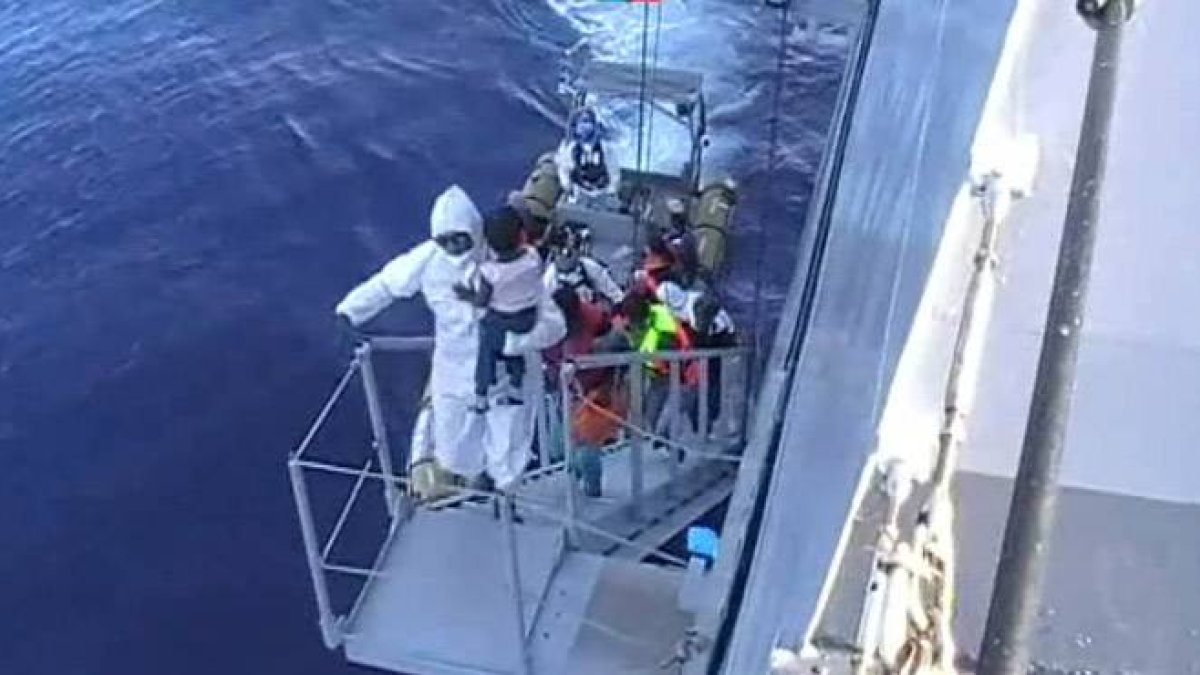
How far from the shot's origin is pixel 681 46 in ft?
49.9

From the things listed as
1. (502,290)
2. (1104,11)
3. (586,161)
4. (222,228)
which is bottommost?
(222,228)

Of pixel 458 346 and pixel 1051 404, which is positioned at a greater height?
pixel 1051 404

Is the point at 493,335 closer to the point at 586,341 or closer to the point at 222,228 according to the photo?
the point at 586,341

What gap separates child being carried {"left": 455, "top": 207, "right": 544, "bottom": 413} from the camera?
6.41m

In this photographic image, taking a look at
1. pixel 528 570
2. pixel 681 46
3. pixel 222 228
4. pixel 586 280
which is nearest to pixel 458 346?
pixel 528 570

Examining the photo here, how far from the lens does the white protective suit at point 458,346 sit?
21.0ft

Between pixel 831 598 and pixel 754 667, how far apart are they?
1.77m

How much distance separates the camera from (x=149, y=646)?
1050cm

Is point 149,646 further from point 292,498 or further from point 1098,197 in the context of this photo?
point 1098,197

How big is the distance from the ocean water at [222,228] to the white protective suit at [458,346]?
362 cm

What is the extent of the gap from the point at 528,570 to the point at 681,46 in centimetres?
904

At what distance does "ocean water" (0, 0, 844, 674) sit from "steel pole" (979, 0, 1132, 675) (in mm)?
8352

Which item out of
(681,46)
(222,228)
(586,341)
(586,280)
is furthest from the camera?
(681,46)

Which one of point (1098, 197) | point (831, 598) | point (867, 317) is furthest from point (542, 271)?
point (1098, 197)
